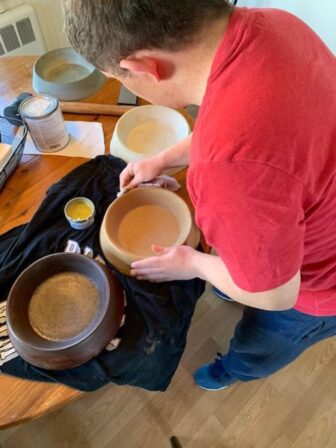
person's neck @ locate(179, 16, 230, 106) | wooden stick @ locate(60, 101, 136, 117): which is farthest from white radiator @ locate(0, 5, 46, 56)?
person's neck @ locate(179, 16, 230, 106)

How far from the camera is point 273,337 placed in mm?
919

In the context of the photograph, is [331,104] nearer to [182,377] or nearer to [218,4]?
[218,4]

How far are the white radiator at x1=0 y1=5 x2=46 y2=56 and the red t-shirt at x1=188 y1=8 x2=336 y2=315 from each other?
1.58 m

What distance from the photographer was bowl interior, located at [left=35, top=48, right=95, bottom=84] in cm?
120

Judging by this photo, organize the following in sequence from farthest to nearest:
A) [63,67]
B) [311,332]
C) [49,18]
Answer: [49,18] < [63,67] < [311,332]

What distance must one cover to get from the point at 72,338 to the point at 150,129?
0.59m

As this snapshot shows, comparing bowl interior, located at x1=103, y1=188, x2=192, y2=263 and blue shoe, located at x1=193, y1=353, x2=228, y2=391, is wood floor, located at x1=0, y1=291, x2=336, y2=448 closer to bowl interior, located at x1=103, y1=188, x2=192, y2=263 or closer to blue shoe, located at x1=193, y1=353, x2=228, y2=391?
blue shoe, located at x1=193, y1=353, x2=228, y2=391

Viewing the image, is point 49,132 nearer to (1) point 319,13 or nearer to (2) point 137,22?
(2) point 137,22

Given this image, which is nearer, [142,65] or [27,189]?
[142,65]

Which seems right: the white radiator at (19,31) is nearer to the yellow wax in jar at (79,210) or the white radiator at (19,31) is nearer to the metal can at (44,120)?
the metal can at (44,120)

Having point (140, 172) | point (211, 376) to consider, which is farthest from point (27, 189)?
point (211, 376)

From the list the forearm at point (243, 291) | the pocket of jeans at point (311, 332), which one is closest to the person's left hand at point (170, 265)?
the forearm at point (243, 291)

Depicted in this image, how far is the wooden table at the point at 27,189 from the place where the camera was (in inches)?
27.0

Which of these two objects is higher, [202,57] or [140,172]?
[202,57]
